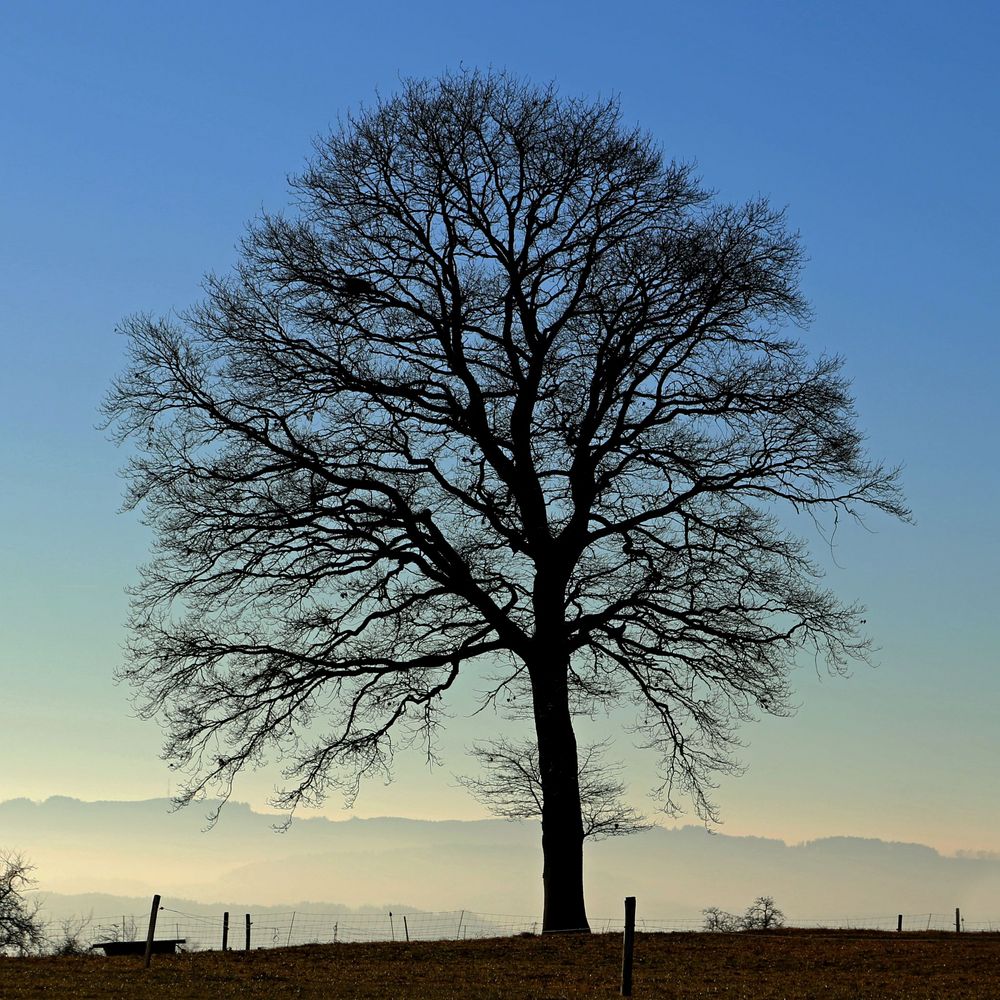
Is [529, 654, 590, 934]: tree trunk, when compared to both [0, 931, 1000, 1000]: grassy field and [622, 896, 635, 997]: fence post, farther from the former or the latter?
[622, 896, 635, 997]: fence post

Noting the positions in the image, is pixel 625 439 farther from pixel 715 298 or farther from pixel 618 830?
pixel 618 830

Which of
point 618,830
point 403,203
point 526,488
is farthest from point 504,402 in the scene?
point 618,830

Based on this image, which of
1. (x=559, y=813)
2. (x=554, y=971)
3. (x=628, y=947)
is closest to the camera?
(x=628, y=947)

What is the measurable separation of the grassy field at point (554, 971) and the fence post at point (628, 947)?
229 millimetres

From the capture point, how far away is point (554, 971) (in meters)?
19.2

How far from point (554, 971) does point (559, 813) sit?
473 centimetres

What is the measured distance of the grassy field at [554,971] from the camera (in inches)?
687

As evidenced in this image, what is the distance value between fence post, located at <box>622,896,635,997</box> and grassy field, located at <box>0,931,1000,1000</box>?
229 mm

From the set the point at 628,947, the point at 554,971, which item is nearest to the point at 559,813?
the point at 554,971

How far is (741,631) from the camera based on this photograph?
24172 millimetres

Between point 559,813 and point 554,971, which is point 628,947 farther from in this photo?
point 559,813

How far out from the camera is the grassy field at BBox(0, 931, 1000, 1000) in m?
17.5

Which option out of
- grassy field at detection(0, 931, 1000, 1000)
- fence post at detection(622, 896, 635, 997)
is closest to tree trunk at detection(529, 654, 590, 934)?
grassy field at detection(0, 931, 1000, 1000)

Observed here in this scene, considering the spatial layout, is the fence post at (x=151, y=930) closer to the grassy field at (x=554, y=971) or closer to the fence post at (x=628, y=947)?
the grassy field at (x=554, y=971)
